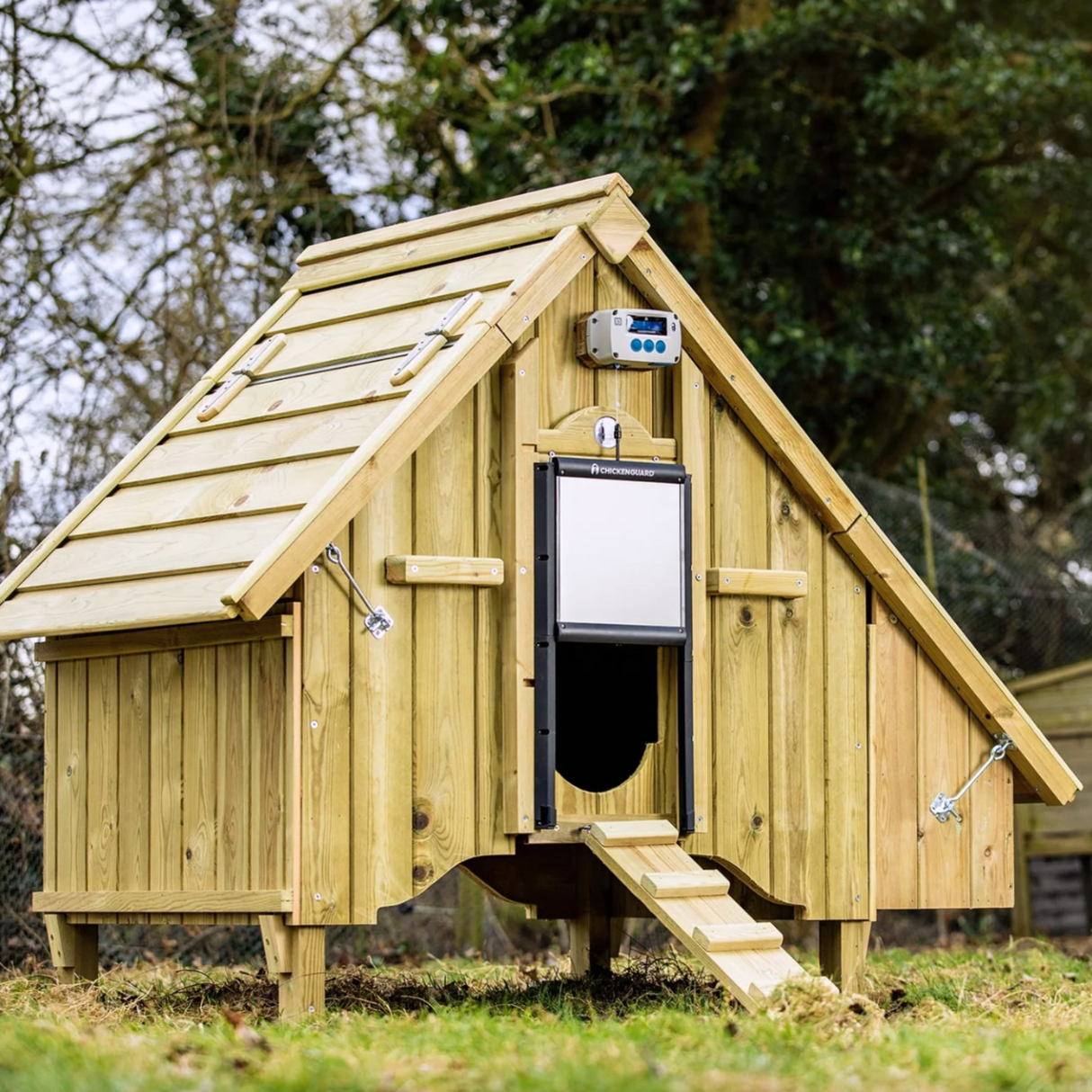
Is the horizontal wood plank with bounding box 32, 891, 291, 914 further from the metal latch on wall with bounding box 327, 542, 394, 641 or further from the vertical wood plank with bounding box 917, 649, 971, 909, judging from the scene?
the vertical wood plank with bounding box 917, 649, 971, 909

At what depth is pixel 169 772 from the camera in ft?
19.5

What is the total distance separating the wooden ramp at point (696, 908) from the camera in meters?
5.31

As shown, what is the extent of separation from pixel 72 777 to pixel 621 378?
240 cm

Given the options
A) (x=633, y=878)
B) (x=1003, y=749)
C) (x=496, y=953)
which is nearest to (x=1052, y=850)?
(x=496, y=953)

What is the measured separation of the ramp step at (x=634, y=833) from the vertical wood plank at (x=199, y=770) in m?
1.25

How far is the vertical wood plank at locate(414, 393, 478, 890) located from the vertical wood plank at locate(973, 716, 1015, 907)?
7.15 ft

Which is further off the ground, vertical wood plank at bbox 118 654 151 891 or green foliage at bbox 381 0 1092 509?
green foliage at bbox 381 0 1092 509

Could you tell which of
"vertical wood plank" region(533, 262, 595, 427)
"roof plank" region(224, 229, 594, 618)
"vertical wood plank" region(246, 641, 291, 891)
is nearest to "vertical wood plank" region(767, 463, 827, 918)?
"vertical wood plank" region(533, 262, 595, 427)

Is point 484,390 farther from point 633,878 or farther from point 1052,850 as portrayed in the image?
point 1052,850

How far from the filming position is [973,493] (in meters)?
15.5

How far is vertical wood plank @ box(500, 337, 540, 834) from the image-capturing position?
229 inches

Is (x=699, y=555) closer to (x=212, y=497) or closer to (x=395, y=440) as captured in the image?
(x=395, y=440)

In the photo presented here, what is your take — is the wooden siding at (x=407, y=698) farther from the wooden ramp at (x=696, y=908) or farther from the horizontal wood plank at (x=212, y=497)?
the wooden ramp at (x=696, y=908)

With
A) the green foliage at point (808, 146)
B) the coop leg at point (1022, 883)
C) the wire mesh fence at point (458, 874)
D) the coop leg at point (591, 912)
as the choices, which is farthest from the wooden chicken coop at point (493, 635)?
the coop leg at point (1022, 883)
